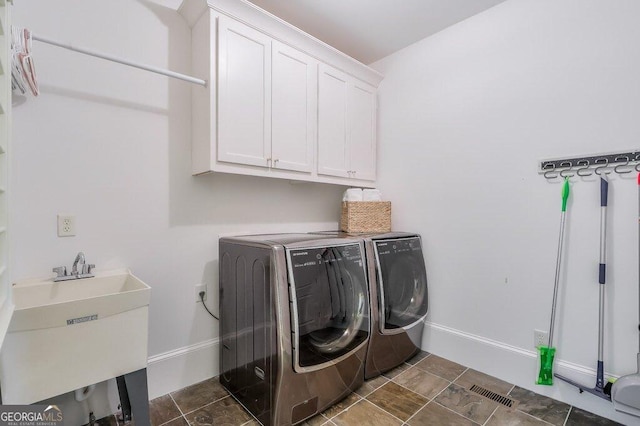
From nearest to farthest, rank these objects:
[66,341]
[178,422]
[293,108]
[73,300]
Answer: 1. [66,341]
2. [73,300]
3. [178,422]
4. [293,108]

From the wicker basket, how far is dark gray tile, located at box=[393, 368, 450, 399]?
43.0 inches

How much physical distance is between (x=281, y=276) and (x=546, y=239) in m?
1.70

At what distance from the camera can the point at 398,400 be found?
180 cm

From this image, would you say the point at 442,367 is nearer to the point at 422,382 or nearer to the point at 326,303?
the point at 422,382

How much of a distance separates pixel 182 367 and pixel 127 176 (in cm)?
125

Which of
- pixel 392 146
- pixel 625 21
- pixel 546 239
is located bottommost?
pixel 546 239

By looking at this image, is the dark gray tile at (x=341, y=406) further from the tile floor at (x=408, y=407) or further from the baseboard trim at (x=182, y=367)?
the baseboard trim at (x=182, y=367)

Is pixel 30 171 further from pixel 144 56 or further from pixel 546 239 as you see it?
pixel 546 239

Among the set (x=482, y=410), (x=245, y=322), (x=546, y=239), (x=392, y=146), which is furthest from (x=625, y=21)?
(x=245, y=322)

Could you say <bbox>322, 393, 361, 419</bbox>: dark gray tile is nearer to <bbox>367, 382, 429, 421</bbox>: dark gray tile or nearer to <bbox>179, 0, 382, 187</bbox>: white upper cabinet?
<bbox>367, 382, 429, 421</bbox>: dark gray tile

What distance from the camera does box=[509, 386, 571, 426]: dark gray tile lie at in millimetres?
1661

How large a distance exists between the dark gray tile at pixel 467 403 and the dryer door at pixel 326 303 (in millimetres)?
605

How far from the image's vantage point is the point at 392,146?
2.73 metres

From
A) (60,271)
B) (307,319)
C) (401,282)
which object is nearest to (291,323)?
(307,319)
